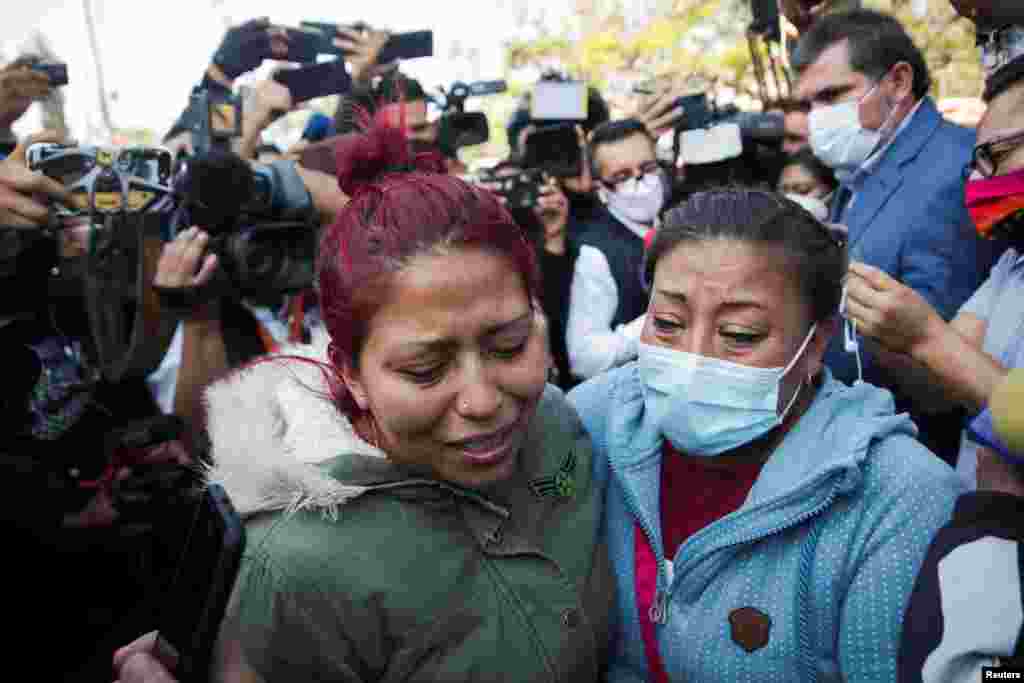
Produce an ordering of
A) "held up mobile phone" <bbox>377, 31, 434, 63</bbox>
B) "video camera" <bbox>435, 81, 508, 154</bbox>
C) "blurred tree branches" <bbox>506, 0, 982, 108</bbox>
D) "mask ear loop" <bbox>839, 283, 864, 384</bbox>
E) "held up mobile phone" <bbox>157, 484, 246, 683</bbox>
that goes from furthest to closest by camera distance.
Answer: "blurred tree branches" <bbox>506, 0, 982, 108</bbox> → "video camera" <bbox>435, 81, 508, 154</bbox> → "held up mobile phone" <bbox>377, 31, 434, 63</bbox> → "mask ear loop" <bbox>839, 283, 864, 384</bbox> → "held up mobile phone" <bbox>157, 484, 246, 683</bbox>

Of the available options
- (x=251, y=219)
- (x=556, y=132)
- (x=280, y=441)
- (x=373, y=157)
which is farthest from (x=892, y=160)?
(x=280, y=441)

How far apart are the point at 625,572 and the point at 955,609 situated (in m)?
0.65

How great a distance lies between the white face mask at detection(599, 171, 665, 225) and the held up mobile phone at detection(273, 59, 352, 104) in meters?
1.28

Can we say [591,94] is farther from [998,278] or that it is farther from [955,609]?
[955,609]

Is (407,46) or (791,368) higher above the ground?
(407,46)

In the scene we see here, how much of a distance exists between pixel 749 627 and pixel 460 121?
309 centimetres

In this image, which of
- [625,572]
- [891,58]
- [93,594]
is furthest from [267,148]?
[625,572]

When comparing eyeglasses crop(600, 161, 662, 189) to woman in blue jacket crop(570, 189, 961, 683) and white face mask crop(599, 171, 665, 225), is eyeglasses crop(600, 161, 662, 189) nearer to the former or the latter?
white face mask crop(599, 171, 665, 225)

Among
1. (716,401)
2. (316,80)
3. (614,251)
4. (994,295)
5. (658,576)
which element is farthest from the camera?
(614,251)

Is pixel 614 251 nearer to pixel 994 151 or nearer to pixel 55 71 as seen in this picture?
pixel 994 151

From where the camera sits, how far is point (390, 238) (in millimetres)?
1317

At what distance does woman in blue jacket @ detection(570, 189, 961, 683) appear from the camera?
141 centimetres

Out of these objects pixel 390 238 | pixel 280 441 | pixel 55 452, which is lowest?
pixel 55 452

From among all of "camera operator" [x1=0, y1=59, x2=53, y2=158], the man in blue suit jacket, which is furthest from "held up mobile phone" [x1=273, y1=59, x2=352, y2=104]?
the man in blue suit jacket
